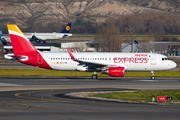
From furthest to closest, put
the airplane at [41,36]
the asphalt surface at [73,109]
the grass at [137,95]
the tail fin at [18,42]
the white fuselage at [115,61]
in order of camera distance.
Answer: the airplane at [41,36] < the tail fin at [18,42] < the white fuselage at [115,61] < the grass at [137,95] < the asphalt surface at [73,109]

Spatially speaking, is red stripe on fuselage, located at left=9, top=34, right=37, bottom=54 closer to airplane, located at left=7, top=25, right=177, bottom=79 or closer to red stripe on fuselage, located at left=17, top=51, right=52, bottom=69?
airplane, located at left=7, top=25, right=177, bottom=79

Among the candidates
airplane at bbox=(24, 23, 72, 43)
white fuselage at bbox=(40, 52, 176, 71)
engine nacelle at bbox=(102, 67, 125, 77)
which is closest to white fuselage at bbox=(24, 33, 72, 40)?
airplane at bbox=(24, 23, 72, 43)

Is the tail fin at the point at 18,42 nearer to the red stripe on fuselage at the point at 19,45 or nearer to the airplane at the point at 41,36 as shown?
the red stripe on fuselage at the point at 19,45

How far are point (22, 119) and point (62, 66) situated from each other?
2605cm

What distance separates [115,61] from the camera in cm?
4391

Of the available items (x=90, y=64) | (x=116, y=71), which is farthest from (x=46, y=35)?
(x=116, y=71)

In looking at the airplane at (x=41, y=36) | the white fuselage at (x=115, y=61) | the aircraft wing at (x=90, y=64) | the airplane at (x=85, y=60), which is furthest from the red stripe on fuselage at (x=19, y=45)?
the airplane at (x=41, y=36)

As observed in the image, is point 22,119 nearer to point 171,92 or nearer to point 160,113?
point 160,113

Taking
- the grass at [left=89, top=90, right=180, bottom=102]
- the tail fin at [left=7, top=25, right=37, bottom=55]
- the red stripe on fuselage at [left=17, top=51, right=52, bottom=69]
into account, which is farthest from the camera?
the tail fin at [left=7, top=25, right=37, bottom=55]

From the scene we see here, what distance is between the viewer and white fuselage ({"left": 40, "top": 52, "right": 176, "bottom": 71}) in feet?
144

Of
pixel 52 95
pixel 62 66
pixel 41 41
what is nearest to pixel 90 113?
pixel 52 95

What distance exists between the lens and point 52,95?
93.9ft

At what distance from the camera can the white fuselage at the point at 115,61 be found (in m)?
43.9

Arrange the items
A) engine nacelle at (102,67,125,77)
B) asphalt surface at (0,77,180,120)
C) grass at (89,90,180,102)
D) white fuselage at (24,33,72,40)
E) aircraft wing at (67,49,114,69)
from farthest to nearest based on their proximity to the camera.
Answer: white fuselage at (24,33,72,40)
aircraft wing at (67,49,114,69)
engine nacelle at (102,67,125,77)
grass at (89,90,180,102)
asphalt surface at (0,77,180,120)
